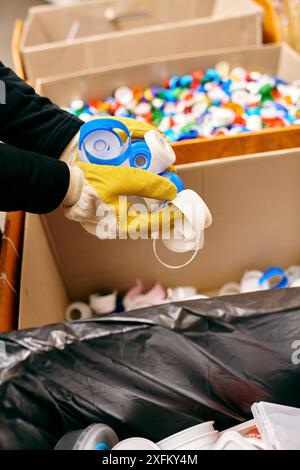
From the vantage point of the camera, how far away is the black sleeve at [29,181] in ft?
1.99

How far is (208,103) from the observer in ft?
5.06

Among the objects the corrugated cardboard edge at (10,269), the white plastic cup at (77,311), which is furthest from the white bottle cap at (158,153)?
the white plastic cup at (77,311)

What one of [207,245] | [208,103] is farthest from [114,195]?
[208,103]

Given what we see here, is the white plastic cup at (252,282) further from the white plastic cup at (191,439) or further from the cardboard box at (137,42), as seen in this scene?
the cardboard box at (137,42)

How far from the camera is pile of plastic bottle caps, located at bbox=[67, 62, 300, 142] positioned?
4.42 ft

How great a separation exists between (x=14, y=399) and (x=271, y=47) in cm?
153

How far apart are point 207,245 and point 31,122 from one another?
636 mm

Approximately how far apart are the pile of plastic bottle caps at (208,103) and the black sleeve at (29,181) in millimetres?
713

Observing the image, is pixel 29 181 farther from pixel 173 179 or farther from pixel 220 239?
pixel 220 239

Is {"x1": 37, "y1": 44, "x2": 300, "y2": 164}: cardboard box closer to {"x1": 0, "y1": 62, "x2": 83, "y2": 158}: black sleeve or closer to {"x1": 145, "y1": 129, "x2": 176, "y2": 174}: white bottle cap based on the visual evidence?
{"x1": 0, "y1": 62, "x2": 83, "y2": 158}: black sleeve

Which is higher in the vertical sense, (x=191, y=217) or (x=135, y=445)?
(x=191, y=217)

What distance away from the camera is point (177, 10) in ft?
6.84

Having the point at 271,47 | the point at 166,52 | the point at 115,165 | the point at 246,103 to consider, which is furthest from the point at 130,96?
the point at 115,165

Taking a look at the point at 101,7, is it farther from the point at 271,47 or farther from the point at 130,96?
the point at 271,47
